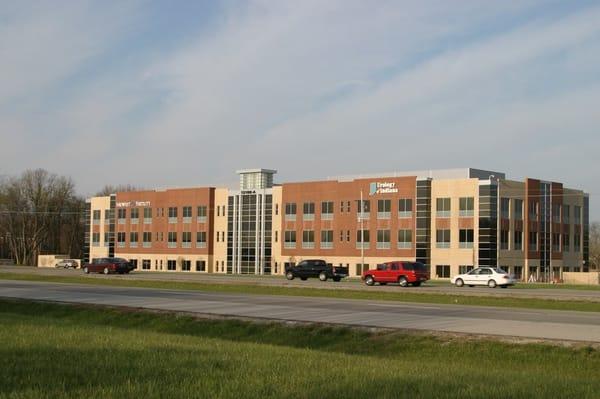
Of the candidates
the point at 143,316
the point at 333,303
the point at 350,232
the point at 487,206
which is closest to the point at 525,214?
the point at 487,206

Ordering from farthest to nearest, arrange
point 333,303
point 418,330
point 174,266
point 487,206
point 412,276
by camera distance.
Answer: point 174,266
point 487,206
point 412,276
point 333,303
point 418,330

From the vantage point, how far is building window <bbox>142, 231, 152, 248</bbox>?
117312 mm

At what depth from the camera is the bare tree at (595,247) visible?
481 feet

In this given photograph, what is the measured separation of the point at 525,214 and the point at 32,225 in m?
92.8

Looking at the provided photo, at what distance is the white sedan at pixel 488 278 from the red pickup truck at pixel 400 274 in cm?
414

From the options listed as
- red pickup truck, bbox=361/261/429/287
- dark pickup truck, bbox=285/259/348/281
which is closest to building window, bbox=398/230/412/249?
dark pickup truck, bbox=285/259/348/281

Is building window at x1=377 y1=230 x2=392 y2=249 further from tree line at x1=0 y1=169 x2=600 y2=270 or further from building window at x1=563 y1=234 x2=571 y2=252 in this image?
tree line at x1=0 y1=169 x2=600 y2=270

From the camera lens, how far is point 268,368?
11.3 metres

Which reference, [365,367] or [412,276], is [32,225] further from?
[365,367]

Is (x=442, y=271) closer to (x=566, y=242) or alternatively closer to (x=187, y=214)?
(x=566, y=242)

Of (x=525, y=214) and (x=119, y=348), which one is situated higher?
(x=525, y=214)

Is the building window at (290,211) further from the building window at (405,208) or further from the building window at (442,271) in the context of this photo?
the building window at (442,271)

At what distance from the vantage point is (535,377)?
11.5 metres

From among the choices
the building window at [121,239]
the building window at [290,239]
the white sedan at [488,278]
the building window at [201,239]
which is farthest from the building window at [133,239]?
the white sedan at [488,278]
